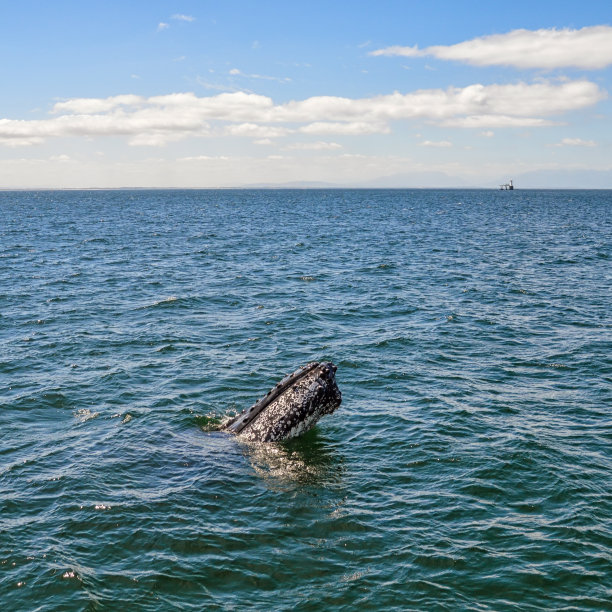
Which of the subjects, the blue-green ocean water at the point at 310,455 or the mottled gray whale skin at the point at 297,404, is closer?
the blue-green ocean water at the point at 310,455

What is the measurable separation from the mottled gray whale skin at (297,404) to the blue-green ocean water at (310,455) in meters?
0.70

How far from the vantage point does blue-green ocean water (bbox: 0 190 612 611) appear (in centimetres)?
1153

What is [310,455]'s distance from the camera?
55.6 feet

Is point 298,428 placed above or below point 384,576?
above

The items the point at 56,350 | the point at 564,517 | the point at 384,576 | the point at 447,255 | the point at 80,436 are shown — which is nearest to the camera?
the point at 384,576

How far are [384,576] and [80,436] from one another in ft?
35.1

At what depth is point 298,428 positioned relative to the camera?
1708cm

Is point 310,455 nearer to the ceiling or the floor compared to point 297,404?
nearer to the floor

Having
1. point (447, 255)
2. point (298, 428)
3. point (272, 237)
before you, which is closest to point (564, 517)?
point (298, 428)

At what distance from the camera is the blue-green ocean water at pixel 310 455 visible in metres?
11.5

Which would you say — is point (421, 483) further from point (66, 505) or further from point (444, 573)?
point (66, 505)

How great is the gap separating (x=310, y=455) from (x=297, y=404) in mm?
1518

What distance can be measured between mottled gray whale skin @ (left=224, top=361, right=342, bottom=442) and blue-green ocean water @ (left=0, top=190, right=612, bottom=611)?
70 centimetres

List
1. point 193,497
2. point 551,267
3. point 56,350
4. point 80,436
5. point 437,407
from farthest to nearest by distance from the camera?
point 551,267, point 56,350, point 437,407, point 80,436, point 193,497
